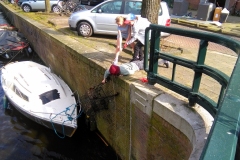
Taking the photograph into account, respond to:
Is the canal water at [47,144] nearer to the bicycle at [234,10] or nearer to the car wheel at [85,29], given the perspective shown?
the car wheel at [85,29]

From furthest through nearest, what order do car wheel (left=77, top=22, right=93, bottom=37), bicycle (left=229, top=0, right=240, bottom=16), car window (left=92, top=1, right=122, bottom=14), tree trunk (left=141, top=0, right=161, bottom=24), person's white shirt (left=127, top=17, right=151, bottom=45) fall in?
bicycle (left=229, top=0, right=240, bottom=16) → car wheel (left=77, top=22, right=93, bottom=37) → car window (left=92, top=1, right=122, bottom=14) → tree trunk (left=141, top=0, right=161, bottom=24) → person's white shirt (left=127, top=17, right=151, bottom=45)

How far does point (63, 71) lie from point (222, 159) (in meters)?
8.73

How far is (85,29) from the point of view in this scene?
8953mm

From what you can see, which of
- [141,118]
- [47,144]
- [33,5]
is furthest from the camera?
[33,5]

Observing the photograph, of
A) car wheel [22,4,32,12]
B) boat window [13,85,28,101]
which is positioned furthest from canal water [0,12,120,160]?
car wheel [22,4,32,12]

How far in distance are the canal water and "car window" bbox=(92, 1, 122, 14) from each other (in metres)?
4.51

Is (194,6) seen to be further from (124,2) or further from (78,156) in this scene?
(78,156)

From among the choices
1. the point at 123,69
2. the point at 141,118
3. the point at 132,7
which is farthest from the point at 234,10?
the point at 141,118

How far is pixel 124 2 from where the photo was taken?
27.9ft

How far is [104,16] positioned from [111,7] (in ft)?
1.65

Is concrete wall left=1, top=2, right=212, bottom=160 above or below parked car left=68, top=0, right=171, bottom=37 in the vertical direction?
below

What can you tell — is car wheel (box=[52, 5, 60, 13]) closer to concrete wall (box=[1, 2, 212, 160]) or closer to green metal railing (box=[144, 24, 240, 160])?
concrete wall (box=[1, 2, 212, 160])

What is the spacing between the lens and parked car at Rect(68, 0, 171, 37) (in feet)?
27.8

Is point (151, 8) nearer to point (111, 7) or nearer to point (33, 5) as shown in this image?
point (111, 7)
